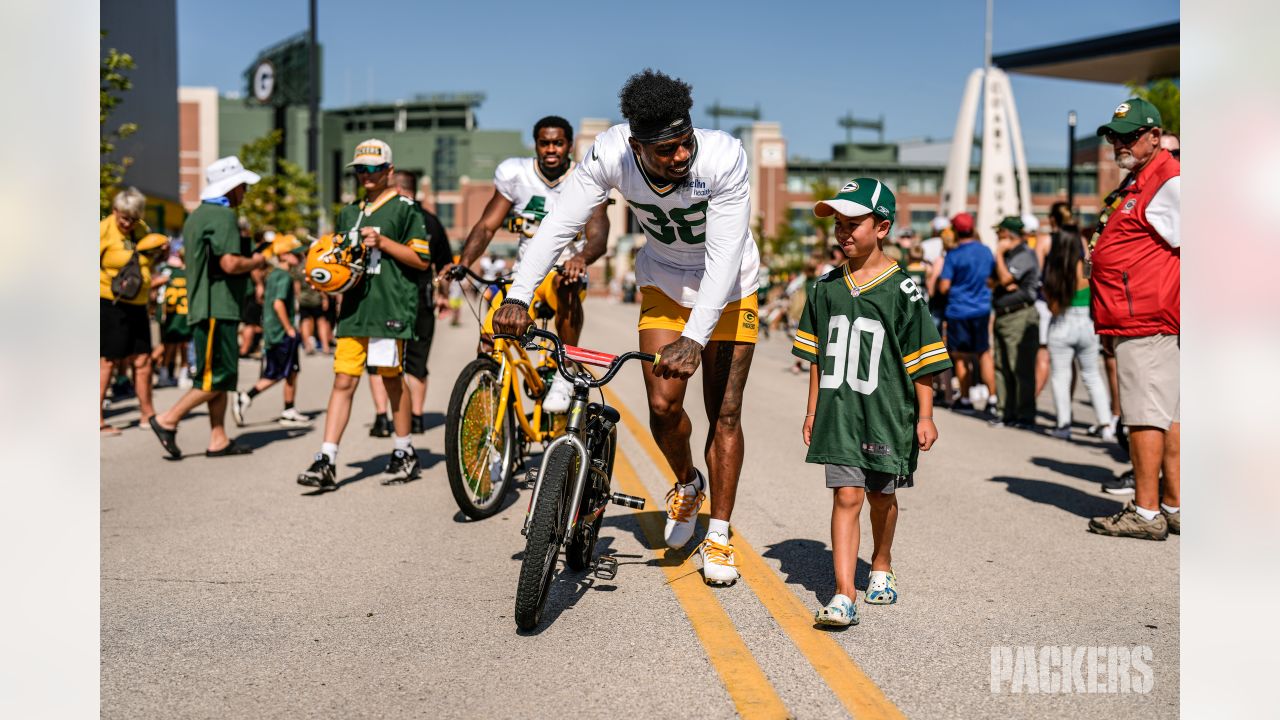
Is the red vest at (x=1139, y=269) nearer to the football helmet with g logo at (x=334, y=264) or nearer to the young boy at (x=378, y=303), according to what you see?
the young boy at (x=378, y=303)

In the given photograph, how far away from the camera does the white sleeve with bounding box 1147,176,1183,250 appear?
20.6 ft

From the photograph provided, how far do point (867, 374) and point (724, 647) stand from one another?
1.24 meters

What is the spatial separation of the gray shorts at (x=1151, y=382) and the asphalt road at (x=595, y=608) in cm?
69

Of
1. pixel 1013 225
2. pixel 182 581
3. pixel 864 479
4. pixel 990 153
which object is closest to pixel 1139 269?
pixel 864 479

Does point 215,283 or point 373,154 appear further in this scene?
point 215,283

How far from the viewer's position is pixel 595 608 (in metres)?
5.01

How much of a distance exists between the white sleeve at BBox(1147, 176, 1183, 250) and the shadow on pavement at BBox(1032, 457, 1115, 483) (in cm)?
281

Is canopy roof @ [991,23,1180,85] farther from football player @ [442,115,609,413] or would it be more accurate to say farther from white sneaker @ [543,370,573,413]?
white sneaker @ [543,370,573,413]

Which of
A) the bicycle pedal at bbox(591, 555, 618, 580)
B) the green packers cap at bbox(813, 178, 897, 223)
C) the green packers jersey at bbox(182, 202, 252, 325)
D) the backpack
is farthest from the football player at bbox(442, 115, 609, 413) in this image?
the backpack

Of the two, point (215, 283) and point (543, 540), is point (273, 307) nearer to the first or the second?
point (215, 283)
